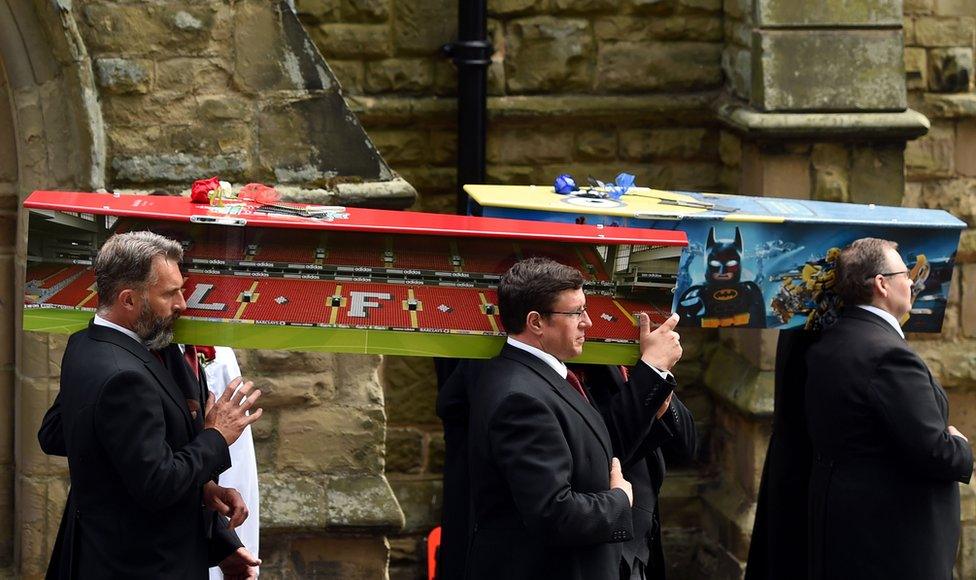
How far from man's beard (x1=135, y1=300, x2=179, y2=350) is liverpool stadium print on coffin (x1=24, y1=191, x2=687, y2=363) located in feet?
0.42

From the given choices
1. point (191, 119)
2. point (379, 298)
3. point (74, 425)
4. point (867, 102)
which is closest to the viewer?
point (74, 425)

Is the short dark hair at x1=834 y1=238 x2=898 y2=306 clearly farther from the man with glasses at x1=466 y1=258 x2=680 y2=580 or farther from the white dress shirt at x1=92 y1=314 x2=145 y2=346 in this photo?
the white dress shirt at x1=92 y1=314 x2=145 y2=346

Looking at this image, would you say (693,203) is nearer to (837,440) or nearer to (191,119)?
(837,440)

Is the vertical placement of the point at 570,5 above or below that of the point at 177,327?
above

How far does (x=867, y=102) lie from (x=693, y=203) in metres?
2.08

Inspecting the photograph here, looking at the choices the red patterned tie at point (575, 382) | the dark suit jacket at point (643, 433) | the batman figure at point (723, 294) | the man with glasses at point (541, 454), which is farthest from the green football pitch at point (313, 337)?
the batman figure at point (723, 294)

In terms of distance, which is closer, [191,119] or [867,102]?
[191,119]

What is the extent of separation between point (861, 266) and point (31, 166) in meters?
2.83

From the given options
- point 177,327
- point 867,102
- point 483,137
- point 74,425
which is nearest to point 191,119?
point 177,327

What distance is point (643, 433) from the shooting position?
444 centimetres

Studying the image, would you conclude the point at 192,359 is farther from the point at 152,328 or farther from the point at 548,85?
the point at 548,85

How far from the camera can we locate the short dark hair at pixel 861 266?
4793 mm

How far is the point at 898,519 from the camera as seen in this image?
484 centimetres

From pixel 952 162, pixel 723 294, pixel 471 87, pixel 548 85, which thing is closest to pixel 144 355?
pixel 723 294
